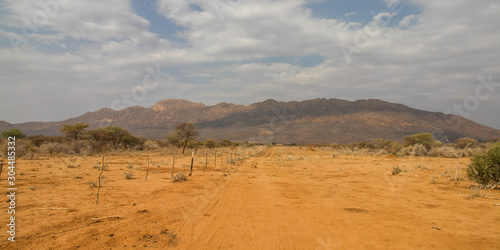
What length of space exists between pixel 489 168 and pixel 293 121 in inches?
3123

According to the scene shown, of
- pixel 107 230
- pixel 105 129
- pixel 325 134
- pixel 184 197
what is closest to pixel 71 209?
pixel 107 230

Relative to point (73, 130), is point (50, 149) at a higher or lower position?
lower

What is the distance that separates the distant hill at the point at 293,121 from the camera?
68.9 meters

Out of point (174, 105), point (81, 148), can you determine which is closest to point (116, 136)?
point (81, 148)

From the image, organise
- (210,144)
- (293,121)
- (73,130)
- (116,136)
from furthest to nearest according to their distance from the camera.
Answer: (293,121)
(210,144)
(116,136)
(73,130)

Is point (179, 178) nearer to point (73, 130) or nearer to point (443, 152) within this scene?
point (443, 152)

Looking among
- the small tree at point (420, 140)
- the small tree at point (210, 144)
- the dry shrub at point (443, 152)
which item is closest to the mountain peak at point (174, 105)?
the small tree at point (210, 144)

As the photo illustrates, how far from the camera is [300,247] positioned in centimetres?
450

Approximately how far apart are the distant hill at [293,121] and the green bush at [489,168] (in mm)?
55613

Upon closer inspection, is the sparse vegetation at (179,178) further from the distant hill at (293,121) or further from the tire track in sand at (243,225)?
the distant hill at (293,121)

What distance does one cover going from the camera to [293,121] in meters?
88.0

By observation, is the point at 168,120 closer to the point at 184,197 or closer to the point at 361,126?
the point at 361,126

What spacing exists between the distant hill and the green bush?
182 feet

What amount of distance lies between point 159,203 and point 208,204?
1363 millimetres
